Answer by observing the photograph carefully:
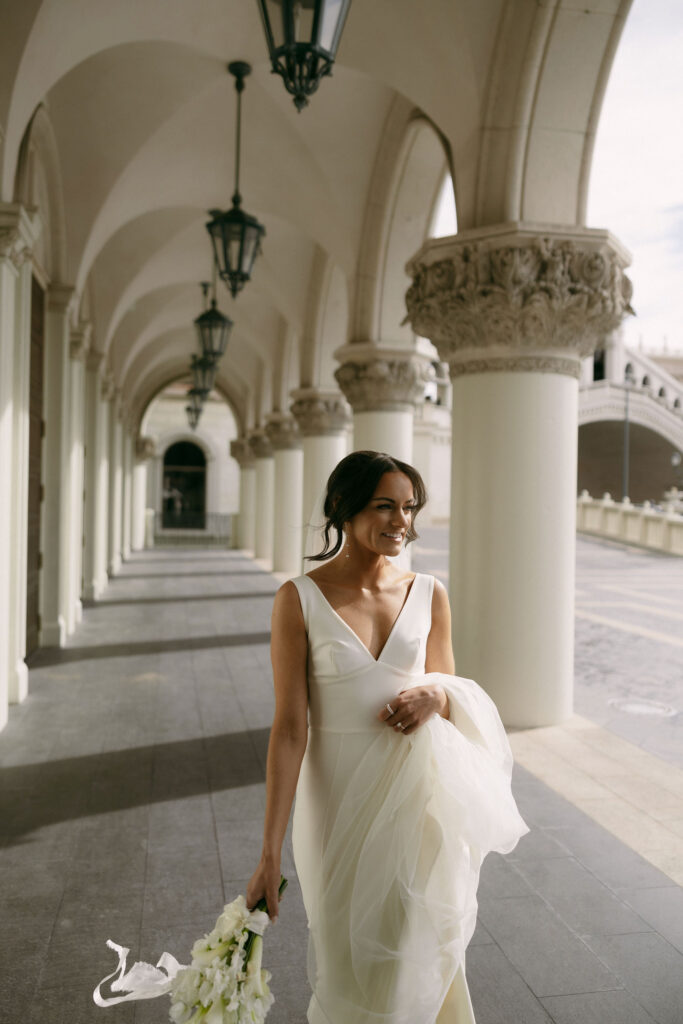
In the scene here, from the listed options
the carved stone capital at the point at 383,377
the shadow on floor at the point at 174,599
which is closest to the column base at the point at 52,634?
the shadow on floor at the point at 174,599

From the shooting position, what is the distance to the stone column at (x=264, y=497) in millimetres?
21812

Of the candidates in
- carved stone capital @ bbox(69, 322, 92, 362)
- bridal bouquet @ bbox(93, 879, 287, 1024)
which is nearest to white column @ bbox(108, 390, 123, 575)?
carved stone capital @ bbox(69, 322, 92, 362)

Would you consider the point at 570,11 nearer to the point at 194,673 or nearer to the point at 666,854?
the point at 666,854

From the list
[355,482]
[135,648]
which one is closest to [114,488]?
[135,648]

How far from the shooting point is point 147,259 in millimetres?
12984

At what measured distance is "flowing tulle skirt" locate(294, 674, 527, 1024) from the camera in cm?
197

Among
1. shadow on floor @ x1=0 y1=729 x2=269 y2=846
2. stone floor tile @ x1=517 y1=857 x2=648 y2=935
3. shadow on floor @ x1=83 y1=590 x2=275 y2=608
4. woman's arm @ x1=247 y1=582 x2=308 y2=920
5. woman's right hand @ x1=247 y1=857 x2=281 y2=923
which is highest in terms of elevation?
woman's arm @ x1=247 y1=582 x2=308 y2=920

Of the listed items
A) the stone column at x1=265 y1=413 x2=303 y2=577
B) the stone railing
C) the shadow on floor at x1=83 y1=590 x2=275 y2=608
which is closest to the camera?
the shadow on floor at x1=83 y1=590 x2=275 y2=608

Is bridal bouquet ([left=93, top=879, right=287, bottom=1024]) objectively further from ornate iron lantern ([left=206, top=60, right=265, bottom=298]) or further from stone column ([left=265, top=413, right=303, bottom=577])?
stone column ([left=265, top=413, right=303, bottom=577])

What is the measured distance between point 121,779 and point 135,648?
168 inches

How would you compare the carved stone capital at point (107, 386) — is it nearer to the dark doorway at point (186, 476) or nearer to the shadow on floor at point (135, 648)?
the shadow on floor at point (135, 648)

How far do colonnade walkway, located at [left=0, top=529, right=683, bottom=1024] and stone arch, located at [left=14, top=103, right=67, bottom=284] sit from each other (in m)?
3.99

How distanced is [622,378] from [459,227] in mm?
48730

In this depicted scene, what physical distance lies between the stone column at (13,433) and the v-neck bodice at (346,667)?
4.16 meters
